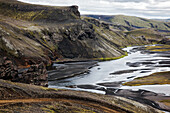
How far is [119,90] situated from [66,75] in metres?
31.9

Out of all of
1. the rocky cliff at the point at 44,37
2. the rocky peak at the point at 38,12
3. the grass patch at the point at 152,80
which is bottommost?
the grass patch at the point at 152,80

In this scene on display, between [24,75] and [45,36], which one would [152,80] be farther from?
[45,36]

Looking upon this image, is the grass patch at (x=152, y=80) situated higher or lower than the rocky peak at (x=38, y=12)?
lower

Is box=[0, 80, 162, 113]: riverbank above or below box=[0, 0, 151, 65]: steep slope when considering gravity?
below

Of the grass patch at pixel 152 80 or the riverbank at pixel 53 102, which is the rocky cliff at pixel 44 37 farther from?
the riverbank at pixel 53 102

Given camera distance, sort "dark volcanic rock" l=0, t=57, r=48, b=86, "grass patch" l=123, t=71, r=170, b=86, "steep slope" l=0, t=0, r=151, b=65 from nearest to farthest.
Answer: "dark volcanic rock" l=0, t=57, r=48, b=86 → "grass patch" l=123, t=71, r=170, b=86 → "steep slope" l=0, t=0, r=151, b=65

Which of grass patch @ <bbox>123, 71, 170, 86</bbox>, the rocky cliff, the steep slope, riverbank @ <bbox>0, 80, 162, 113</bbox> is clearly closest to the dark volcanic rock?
riverbank @ <bbox>0, 80, 162, 113</bbox>

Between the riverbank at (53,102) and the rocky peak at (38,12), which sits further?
the rocky peak at (38,12)

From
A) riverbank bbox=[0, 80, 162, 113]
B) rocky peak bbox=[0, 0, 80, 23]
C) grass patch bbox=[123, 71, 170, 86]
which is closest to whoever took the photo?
riverbank bbox=[0, 80, 162, 113]

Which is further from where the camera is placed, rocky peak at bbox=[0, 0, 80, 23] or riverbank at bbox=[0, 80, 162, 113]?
rocky peak at bbox=[0, 0, 80, 23]

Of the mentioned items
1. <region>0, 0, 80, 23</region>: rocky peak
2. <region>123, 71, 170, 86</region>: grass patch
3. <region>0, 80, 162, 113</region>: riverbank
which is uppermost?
<region>0, 0, 80, 23</region>: rocky peak

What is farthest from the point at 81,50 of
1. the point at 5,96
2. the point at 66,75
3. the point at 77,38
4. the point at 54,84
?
the point at 5,96

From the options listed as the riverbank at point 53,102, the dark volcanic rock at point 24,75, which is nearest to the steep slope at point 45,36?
the dark volcanic rock at point 24,75

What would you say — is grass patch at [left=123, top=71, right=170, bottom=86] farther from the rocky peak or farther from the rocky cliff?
the rocky peak
